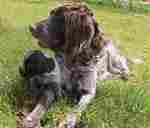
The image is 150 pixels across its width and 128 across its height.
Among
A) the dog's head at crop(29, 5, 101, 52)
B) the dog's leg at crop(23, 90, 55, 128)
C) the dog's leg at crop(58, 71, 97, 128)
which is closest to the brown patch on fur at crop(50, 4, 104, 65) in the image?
the dog's head at crop(29, 5, 101, 52)

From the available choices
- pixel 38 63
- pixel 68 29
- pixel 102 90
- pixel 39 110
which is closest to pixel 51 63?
pixel 38 63

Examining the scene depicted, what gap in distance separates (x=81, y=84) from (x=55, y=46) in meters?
0.44

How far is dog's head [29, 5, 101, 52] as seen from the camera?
542 centimetres

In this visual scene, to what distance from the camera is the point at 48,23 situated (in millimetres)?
5629

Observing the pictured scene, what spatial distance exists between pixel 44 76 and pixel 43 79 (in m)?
0.03

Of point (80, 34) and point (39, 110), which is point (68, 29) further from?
point (39, 110)

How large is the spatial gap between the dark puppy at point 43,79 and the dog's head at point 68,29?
0.64ft

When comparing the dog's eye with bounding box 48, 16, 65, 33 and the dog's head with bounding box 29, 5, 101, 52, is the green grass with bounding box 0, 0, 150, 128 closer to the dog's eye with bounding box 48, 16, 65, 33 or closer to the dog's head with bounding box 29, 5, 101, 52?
the dog's head with bounding box 29, 5, 101, 52

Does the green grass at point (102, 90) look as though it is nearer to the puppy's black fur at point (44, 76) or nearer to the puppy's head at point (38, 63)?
the puppy's black fur at point (44, 76)

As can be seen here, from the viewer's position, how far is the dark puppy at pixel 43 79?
5.44 m

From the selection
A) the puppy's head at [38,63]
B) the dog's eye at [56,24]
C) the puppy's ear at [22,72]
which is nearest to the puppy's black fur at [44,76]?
the puppy's head at [38,63]

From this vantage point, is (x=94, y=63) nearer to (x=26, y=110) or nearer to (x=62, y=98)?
(x=62, y=98)

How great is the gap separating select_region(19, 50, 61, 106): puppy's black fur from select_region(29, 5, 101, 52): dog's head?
19cm

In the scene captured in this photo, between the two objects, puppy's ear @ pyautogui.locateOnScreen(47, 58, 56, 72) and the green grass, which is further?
the green grass
